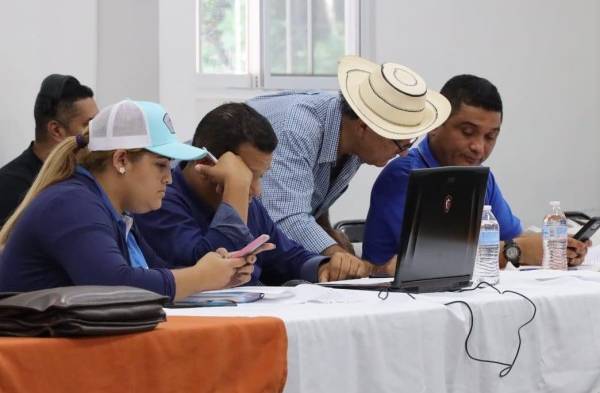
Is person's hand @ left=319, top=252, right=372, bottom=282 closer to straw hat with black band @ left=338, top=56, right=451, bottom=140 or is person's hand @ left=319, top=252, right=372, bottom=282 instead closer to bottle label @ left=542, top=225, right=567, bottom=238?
straw hat with black band @ left=338, top=56, right=451, bottom=140

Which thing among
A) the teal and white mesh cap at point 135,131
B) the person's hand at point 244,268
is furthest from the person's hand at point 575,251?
the teal and white mesh cap at point 135,131

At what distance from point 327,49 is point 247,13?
1.55 feet

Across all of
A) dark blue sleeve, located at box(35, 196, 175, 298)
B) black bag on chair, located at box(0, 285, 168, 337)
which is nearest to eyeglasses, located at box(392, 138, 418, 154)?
dark blue sleeve, located at box(35, 196, 175, 298)

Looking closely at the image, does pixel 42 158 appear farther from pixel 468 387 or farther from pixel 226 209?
pixel 468 387

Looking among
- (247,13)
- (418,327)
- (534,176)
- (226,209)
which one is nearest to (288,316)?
(418,327)

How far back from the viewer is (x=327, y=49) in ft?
18.1

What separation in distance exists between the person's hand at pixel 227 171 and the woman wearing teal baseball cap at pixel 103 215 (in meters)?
0.33

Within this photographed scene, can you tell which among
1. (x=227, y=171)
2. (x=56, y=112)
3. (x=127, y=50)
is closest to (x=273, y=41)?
(x=127, y=50)

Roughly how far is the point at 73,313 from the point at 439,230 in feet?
3.74

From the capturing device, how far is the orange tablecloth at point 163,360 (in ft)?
4.64

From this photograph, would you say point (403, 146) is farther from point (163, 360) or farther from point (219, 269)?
point (163, 360)

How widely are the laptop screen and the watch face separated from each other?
0.78 m

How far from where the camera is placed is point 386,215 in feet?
10.7

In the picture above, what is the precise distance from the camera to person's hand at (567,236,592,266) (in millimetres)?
3270
